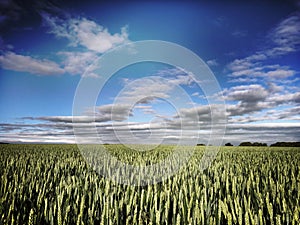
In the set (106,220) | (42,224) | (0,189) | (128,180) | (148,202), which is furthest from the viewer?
(128,180)

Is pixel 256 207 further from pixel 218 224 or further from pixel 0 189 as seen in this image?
pixel 0 189

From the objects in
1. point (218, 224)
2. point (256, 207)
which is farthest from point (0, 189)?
point (256, 207)

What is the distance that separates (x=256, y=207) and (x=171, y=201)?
0.98 meters

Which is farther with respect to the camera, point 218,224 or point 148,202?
point 148,202

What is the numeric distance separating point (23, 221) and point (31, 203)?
0.39 m

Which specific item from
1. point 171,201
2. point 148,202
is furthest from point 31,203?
point 171,201

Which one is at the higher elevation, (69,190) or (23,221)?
(69,190)

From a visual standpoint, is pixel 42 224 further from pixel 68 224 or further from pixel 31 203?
pixel 31 203

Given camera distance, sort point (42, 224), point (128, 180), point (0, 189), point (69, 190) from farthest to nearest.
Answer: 1. point (128, 180)
2. point (0, 189)
3. point (69, 190)
4. point (42, 224)

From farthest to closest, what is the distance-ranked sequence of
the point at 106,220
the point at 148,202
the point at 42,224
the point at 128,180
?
1. the point at 128,180
2. the point at 148,202
3. the point at 42,224
4. the point at 106,220

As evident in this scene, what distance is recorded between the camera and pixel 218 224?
7.83ft

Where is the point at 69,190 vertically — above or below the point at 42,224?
above

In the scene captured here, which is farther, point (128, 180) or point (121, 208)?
point (128, 180)

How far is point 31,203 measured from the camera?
295 centimetres
